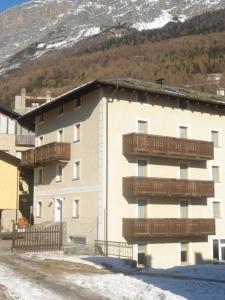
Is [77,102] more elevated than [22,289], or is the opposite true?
[77,102]

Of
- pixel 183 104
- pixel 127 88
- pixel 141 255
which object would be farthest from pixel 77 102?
pixel 141 255

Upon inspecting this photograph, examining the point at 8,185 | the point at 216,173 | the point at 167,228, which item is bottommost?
the point at 167,228

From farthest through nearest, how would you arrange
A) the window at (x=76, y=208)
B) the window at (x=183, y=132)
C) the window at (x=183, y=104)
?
1. the window at (x=183, y=104)
2. the window at (x=183, y=132)
3. the window at (x=76, y=208)

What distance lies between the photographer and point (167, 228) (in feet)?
116

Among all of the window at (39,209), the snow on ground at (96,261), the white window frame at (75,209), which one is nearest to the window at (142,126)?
the white window frame at (75,209)

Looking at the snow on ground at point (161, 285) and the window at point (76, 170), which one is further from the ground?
the window at point (76, 170)

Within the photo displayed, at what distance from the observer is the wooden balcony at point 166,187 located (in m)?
34.3

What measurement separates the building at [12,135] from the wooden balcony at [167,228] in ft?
65.6

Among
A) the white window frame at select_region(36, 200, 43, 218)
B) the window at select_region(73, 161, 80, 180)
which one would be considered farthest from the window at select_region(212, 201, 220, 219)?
the white window frame at select_region(36, 200, 43, 218)

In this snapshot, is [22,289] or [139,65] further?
[139,65]

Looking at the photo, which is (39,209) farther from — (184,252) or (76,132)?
(184,252)

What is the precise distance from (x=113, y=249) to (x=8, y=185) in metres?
15.7

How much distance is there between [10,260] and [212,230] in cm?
1624

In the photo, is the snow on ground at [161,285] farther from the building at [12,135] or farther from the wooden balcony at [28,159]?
the building at [12,135]
